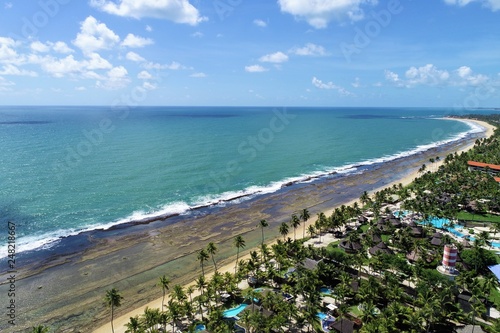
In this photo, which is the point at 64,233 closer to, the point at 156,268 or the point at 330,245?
the point at 156,268

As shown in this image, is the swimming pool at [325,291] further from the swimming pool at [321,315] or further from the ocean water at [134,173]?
the ocean water at [134,173]

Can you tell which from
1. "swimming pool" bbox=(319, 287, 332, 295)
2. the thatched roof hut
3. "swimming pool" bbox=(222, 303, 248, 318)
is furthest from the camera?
the thatched roof hut

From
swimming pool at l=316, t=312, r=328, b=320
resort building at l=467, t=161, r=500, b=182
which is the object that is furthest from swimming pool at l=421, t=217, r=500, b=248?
swimming pool at l=316, t=312, r=328, b=320

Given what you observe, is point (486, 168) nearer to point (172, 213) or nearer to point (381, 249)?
point (381, 249)

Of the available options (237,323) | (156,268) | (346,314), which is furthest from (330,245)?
(156,268)

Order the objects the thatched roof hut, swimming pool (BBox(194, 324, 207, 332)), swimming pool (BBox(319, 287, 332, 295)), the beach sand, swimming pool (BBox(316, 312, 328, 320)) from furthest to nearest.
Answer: the thatched roof hut → swimming pool (BBox(319, 287, 332, 295)) → the beach sand → swimming pool (BBox(316, 312, 328, 320)) → swimming pool (BBox(194, 324, 207, 332))

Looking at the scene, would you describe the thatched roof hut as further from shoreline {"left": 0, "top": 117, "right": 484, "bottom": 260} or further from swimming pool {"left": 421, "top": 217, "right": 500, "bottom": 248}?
shoreline {"left": 0, "top": 117, "right": 484, "bottom": 260}
